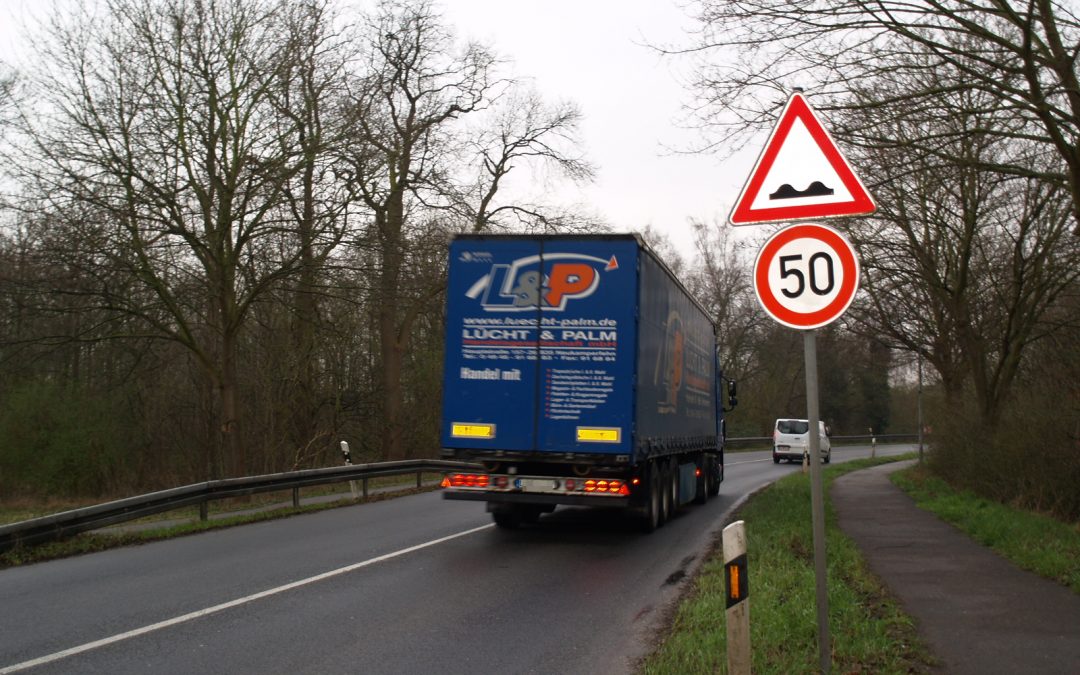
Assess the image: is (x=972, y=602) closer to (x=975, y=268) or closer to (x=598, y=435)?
(x=598, y=435)

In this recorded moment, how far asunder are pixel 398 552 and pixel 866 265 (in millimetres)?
14490

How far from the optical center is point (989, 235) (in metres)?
21.1

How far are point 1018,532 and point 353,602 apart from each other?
824 cm

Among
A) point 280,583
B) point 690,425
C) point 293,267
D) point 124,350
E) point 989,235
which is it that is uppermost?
point 989,235

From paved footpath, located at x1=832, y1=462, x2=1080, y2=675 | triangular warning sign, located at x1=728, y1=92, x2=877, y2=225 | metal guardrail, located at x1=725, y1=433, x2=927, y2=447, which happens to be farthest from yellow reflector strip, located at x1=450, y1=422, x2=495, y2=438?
metal guardrail, located at x1=725, y1=433, x2=927, y2=447

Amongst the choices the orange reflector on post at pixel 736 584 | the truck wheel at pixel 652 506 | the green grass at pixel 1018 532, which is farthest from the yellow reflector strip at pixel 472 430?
the orange reflector on post at pixel 736 584

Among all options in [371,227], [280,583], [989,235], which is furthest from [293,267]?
[989,235]

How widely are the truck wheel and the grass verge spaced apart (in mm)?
2103

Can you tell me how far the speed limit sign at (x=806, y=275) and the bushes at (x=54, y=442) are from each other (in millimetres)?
21141

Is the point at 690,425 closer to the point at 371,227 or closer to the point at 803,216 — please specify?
the point at 371,227

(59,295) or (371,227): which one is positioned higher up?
(371,227)

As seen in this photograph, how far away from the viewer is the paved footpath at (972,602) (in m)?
5.95

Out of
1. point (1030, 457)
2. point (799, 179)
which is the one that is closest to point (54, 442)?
point (1030, 457)

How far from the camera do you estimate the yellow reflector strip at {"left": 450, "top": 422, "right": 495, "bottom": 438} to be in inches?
465
